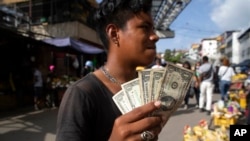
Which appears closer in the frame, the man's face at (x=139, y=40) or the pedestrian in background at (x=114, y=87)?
the pedestrian in background at (x=114, y=87)

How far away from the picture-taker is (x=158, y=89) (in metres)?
1.16

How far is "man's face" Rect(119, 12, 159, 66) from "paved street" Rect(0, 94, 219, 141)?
480cm

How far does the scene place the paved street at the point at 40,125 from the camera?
6.36 metres

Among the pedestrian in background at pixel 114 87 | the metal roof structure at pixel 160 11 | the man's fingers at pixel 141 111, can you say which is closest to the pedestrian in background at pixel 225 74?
the metal roof structure at pixel 160 11

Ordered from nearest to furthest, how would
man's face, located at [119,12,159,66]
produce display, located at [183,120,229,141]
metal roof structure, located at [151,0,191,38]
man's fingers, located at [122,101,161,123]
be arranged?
man's fingers, located at [122,101,161,123] → man's face, located at [119,12,159,66] → produce display, located at [183,120,229,141] → metal roof structure, located at [151,0,191,38]

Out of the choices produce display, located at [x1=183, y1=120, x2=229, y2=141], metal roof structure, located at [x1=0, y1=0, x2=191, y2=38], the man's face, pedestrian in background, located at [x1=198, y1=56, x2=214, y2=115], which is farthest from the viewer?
metal roof structure, located at [x1=0, y1=0, x2=191, y2=38]

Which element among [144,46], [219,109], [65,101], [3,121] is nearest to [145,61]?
[144,46]

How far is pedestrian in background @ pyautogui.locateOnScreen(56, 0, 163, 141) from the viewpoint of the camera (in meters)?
Answer: 1.11

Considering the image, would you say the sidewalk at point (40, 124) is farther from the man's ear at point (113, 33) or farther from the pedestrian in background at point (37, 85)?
the man's ear at point (113, 33)

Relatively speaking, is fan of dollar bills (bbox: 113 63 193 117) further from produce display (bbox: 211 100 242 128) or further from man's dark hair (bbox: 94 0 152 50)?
produce display (bbox: 211 100 242 128)

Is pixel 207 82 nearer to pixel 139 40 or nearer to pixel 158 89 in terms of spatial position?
pixel 139 40

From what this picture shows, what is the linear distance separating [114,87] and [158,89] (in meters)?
0.33

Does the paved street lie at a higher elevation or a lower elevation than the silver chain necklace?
lower

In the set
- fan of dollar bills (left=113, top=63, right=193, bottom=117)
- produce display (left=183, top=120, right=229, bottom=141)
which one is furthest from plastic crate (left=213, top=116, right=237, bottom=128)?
fan of dollar bills (left=113, top=63, right=193, bottom=117)
